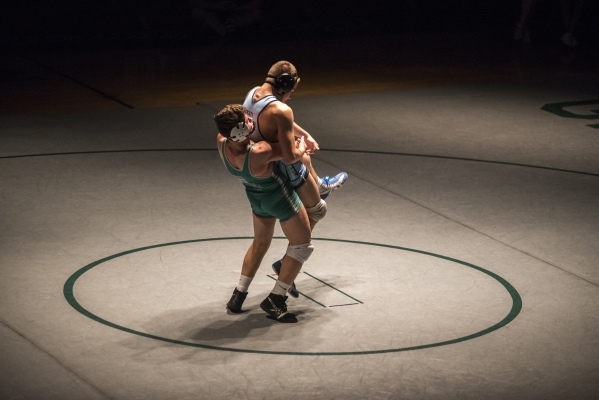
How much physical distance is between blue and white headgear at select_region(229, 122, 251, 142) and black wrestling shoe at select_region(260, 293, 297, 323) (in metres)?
0.93

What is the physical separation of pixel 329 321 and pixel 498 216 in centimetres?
261

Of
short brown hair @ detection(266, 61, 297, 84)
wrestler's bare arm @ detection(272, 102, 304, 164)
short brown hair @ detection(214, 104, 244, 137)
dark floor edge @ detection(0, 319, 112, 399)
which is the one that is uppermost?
short brown hair @ detection(266, 61, 297, 84)

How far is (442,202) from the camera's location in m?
8.60

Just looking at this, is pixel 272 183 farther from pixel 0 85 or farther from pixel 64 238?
pixel 0 85

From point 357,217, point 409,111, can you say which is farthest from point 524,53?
point 357,217

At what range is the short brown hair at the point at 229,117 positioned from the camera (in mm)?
5707

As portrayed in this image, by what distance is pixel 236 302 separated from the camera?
6.20 meters

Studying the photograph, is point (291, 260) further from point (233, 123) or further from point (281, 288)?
point (233, 123)

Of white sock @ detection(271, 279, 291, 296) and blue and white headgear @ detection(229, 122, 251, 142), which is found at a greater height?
blue and white headgear @ detection(229, 122, 251, 142)

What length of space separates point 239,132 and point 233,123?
7 cm

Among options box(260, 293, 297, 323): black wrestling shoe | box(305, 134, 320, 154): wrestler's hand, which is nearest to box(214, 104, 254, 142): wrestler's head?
box(305, 134, 320, 154): wrestler's hand

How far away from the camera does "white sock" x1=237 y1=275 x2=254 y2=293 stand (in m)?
6.17

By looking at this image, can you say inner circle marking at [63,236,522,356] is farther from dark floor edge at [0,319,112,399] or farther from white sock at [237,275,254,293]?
white sock at [237,275,254,293]

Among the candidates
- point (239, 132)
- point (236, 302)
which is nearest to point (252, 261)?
point (236, 302)
